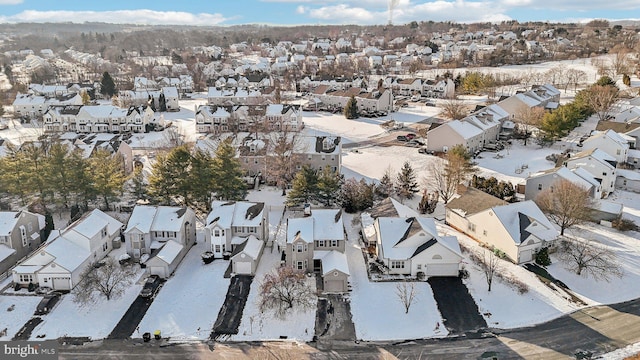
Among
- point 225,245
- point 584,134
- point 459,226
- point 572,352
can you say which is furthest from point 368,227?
point 584,134

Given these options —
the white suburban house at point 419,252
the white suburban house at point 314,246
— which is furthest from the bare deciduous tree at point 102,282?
the white suburban house at point 419,252

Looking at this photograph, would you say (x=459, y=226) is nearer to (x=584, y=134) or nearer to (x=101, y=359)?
(x=101, y=359)

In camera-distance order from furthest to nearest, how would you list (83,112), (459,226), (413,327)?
(83,112), (459,226), (413,327)

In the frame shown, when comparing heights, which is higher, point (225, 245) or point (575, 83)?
point (575, 83)

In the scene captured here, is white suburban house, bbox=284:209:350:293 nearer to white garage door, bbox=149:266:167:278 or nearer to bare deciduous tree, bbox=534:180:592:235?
white garage door, bbox=149:266:167:278

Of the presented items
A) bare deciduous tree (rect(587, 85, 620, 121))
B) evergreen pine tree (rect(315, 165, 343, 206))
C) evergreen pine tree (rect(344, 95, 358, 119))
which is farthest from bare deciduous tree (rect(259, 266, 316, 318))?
bare deciduous tree (rect(587, 85, 620, 121))

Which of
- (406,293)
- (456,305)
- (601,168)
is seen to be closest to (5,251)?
(406,293)

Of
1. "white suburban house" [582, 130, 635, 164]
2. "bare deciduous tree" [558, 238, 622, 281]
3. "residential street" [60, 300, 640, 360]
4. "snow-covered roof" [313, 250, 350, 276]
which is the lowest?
"residential street" [60, 300, 640, 360]

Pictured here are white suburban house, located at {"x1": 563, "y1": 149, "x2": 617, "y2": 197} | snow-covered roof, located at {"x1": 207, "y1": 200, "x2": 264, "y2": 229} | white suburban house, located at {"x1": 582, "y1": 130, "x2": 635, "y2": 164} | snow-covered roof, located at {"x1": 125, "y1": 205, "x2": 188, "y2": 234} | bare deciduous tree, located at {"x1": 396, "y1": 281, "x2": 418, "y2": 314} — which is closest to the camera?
bare deciduous tree, located at {"x1": 396, "y1": 281, "x2": 418, "y2": 314}
